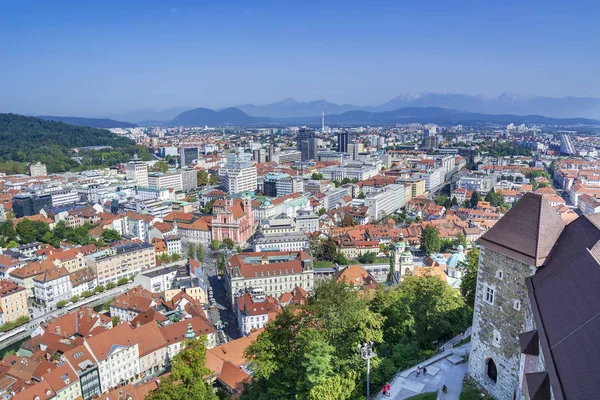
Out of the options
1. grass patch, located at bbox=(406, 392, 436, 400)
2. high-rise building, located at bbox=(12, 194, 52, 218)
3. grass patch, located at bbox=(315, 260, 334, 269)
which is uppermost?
grass patch, located at bbox=(406, 392, 436, 400)

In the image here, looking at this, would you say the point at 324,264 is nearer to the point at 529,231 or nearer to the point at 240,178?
the point at 529,231

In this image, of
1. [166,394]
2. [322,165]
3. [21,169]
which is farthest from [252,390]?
[21,169]

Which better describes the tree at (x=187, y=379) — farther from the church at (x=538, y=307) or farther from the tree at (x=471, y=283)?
the tree at (x=471, y=283)

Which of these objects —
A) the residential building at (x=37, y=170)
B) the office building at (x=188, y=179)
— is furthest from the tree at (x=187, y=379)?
the residential building at (x=37, y=170)

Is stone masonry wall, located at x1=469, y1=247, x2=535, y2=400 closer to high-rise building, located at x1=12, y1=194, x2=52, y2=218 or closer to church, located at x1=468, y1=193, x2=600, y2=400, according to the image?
A: church, located at x1=468, y1=193, x2=600, y2=400

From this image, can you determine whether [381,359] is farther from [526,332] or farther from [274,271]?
[274,271]

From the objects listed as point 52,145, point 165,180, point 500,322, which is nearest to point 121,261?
point 500,322

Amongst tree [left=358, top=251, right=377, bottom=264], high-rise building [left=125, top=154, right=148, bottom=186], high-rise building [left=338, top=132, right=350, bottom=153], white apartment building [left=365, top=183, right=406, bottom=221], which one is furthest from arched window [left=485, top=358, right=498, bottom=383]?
high-rise building [left=338, top=132, right=350, bottom=153]
